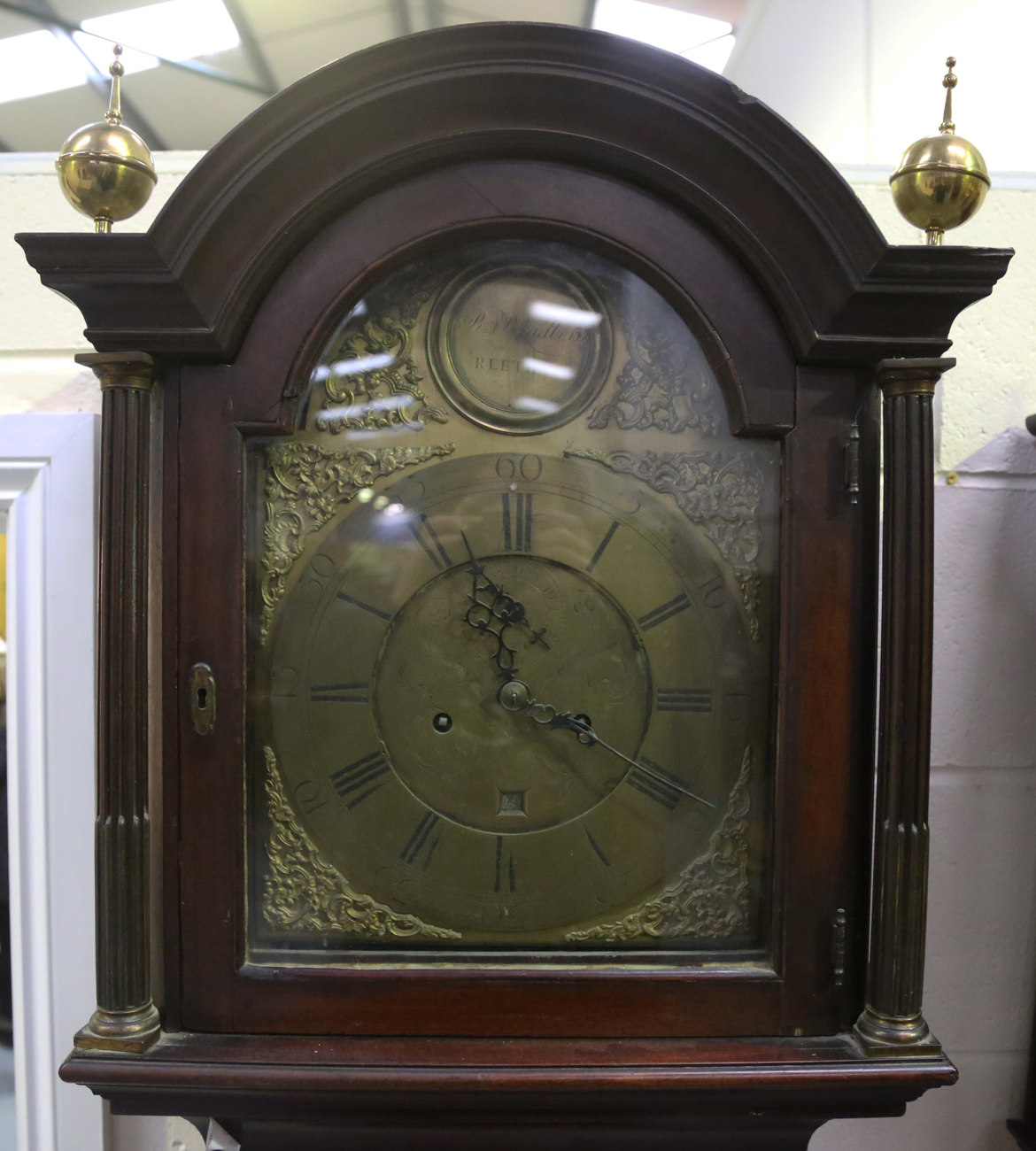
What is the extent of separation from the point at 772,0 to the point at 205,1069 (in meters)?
1.21

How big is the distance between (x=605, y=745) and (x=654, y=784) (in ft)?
0.18

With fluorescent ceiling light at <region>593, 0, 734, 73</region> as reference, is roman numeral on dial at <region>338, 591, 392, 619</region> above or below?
below

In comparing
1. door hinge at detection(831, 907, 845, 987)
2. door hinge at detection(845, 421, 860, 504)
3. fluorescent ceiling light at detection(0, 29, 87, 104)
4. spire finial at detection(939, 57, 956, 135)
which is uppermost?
fluorescent ceiling light at detection(0, 29, 87, 104)

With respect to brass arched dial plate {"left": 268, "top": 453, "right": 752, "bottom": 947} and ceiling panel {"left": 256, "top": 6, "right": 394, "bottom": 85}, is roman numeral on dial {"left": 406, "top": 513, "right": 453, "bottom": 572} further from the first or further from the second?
ceiling panel {"left": 256, "top": 6, "right": 394, "bottom": 85}

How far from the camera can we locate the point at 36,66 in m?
0.98

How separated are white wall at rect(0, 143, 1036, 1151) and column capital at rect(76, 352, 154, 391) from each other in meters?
0.34

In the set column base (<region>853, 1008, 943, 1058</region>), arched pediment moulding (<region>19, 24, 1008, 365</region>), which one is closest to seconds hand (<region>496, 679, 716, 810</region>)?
column base (<region>853, 1008, 943, 1058</region>)

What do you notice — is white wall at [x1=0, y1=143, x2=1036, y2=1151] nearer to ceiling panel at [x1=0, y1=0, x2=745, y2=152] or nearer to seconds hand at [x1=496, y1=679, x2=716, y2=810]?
ceiling panel at [x1=0, y1=0, x2=745, y2=152]

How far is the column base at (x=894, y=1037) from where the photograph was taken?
0.70m

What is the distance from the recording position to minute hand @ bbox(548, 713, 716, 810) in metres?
0.74

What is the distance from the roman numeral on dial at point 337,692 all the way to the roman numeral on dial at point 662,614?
0.24 m

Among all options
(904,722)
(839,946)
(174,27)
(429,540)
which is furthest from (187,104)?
(839,946)

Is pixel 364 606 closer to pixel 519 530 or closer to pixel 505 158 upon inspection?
pixel 519 530

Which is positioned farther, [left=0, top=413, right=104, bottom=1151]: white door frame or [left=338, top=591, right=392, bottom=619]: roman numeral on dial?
[left=0, top=413, right=104, bottom=1151]: white door frame
